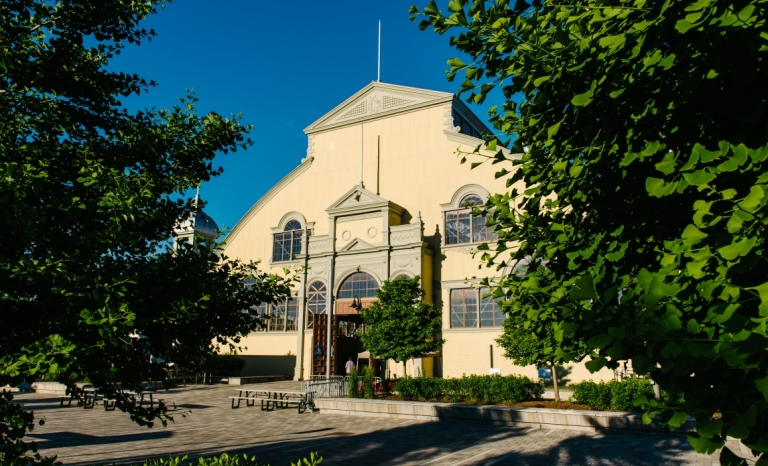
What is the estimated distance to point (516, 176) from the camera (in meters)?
5.59

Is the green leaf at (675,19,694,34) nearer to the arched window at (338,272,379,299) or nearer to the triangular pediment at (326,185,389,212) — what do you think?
the arched window at (338,272,379,299)

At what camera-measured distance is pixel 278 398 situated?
20688 millimetres

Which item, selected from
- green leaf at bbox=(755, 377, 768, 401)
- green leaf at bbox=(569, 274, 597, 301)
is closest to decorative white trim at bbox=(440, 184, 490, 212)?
green leaf at bbox=(569, 274, 597, 301)

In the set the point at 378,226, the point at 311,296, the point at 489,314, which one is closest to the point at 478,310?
the point at 489,314

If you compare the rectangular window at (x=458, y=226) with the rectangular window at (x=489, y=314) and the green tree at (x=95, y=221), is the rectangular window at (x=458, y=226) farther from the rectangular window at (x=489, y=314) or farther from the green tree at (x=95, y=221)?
the green tree at (x=95, y=221)

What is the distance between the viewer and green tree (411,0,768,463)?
119 inches

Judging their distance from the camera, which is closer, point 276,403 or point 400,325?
point 276,403

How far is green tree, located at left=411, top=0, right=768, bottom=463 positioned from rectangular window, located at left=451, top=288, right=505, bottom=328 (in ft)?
69.2

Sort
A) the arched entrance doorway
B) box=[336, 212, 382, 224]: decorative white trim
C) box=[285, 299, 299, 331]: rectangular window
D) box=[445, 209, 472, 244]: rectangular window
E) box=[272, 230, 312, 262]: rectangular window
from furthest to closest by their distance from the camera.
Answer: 1. box=[272, 230, 312, 262]: rectangular window
2. box=[285, 299, 299, 331]: rectangular window
3. box=[336, 212, 382, 224]: decorative white trim
4. box=[445, 209, 472, 244]: rectangular window
5. the arched entrance doorway

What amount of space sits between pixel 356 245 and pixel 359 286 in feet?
7.56

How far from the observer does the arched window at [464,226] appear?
2817 centimetres

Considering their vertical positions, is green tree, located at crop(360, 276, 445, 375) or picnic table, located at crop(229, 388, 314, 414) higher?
green tree, located at crop(360, 276, 445, 375)

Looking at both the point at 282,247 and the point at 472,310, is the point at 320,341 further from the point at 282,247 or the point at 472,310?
the point at 282,247

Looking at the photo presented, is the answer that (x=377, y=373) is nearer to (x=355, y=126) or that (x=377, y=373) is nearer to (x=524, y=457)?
(x=355, y=126)
